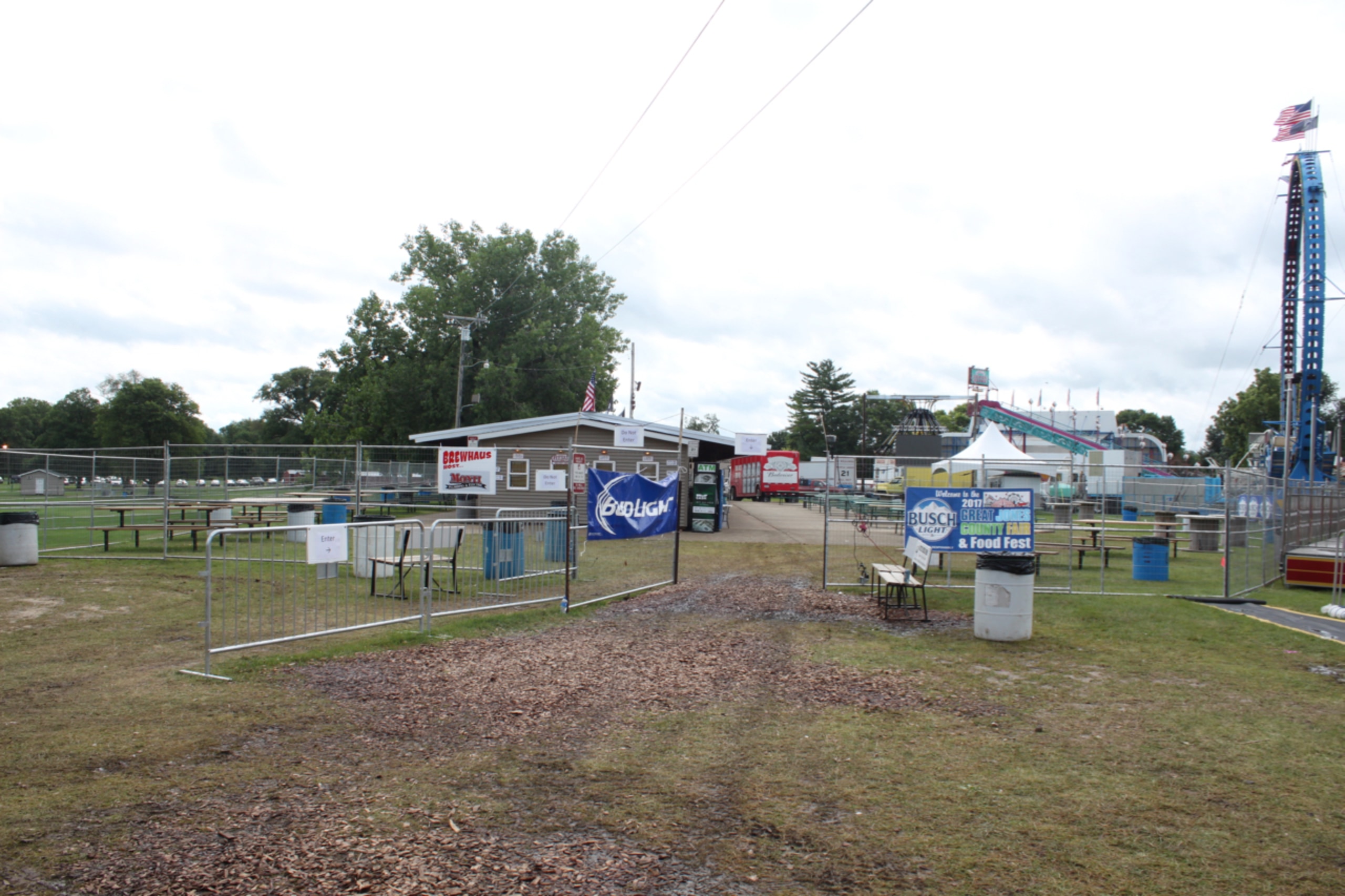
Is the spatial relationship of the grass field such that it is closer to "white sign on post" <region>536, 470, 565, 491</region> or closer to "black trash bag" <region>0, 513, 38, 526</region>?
"white sign on post" <region>536, 470, 565, 491</region>

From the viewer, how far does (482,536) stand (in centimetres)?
1155

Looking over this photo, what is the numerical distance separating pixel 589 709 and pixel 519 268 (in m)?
50.9

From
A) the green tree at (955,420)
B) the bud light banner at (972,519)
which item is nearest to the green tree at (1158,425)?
the green tree at (955,420)

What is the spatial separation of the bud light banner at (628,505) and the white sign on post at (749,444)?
10976 mm

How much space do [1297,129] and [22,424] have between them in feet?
423

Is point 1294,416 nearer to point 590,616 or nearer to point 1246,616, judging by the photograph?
point 1246,616

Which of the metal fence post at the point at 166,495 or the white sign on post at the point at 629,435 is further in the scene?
the white sign on post at the point at 629,435

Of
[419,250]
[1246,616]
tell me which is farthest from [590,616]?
[419,250]

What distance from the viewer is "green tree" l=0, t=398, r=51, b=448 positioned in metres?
97.1

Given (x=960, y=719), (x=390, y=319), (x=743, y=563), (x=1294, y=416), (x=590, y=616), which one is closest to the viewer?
(x=960, y=719)

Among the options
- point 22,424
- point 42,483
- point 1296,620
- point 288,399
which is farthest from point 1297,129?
point 22,424

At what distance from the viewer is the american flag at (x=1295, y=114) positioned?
1495 inches

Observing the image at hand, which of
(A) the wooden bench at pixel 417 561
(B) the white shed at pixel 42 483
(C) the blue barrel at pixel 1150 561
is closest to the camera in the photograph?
(A) the wooden bench at pixel 417 561

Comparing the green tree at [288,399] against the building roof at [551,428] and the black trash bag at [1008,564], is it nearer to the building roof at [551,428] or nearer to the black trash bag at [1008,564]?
the building roof at [551,428]
